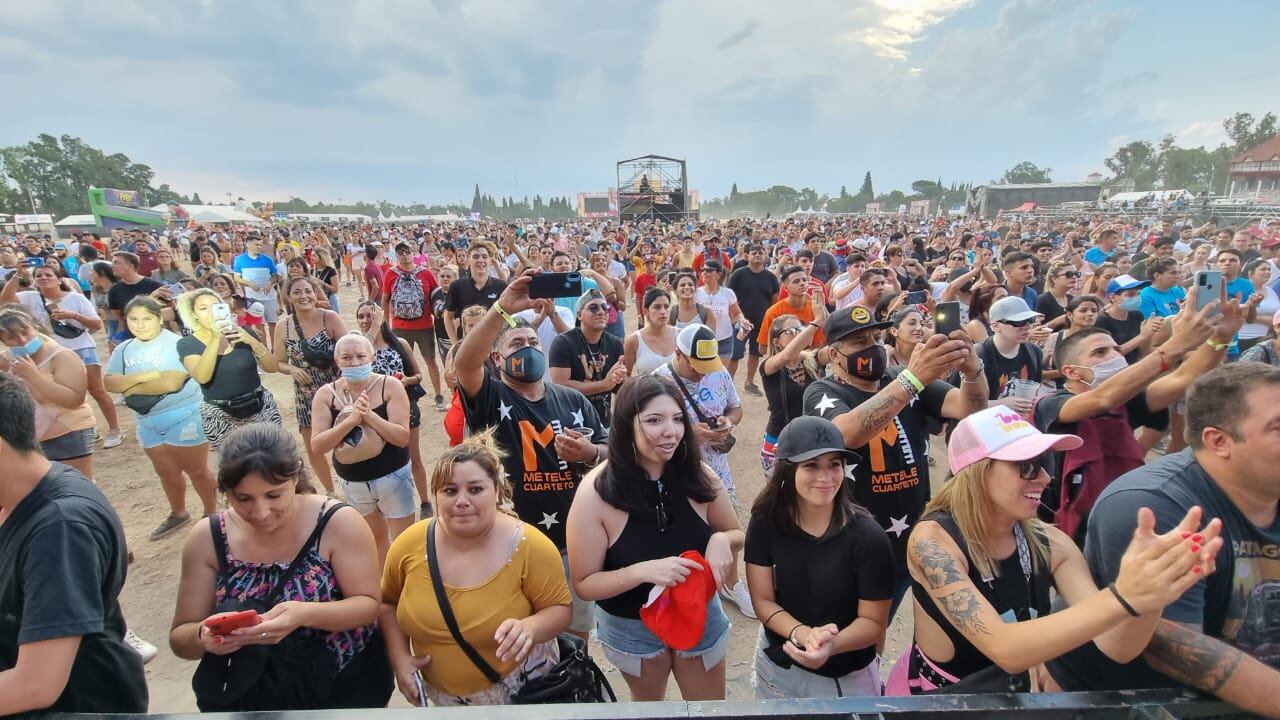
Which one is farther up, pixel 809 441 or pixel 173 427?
pixel 809 441

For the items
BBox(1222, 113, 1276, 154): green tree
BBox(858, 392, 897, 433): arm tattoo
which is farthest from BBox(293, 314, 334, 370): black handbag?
BBox(1222, 113, 1276, 154): green tree

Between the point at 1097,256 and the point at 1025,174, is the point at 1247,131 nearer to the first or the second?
the point at 1025,174

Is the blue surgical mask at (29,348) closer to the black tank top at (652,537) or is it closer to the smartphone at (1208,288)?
the black tank top at (652,537)

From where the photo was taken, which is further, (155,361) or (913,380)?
(155,361)

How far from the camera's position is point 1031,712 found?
1301 millimetres

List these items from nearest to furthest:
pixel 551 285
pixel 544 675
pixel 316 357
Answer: pixel 544 675 < pixel 551 285 < pixel 316 357

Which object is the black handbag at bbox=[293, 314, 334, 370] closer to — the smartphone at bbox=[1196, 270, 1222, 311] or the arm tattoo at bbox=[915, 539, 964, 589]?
the arm tattoo at bbox=[915, 539, 964, 589]

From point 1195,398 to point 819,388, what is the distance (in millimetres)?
1422

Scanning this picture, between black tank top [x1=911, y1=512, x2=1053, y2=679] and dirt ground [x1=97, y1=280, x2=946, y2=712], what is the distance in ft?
5.29

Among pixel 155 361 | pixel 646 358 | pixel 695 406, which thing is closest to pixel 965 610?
pixel 695 406

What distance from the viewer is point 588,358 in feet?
14.3

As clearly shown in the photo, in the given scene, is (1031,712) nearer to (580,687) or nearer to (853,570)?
(853,570)

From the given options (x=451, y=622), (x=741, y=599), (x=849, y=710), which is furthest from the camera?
(x=741, y=599)

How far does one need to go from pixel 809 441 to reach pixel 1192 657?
44.7 inches
